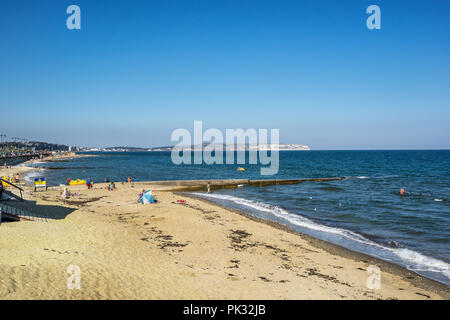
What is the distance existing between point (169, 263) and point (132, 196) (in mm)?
19927

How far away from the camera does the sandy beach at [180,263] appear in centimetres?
925

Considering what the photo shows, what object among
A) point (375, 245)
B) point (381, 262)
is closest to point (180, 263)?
point (381, 262)

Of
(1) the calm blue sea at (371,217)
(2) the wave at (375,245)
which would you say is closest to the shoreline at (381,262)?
(1) the calm blue sea at (371,217)

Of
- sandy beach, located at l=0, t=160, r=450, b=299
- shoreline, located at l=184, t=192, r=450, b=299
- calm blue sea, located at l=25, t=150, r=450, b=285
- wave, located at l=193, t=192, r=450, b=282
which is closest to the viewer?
sandy beach, located at l=0, t=160, r=450, b=299

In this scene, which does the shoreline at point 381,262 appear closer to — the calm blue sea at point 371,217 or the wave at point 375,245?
the calm blue sea at point 371,217

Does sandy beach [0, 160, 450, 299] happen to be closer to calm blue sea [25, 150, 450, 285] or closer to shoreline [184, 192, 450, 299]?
shoreline [184, 192, 450, 299]

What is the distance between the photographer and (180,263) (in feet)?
39.9

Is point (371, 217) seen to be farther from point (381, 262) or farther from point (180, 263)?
point (180, 263)

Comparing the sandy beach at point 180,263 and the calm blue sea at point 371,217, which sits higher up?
the sandy beach at point 180,263

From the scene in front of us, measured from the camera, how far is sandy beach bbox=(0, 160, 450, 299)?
364 inches

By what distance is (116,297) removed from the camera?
857 cm

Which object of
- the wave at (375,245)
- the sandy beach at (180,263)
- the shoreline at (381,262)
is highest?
the sandy beach at (180,263)

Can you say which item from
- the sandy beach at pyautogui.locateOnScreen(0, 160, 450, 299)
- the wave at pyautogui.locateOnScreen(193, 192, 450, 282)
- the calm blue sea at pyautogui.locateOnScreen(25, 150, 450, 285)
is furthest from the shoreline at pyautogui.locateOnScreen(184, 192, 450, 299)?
the wave at pyautogui.locateOnScreen(193, 192, 450, 282)
